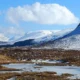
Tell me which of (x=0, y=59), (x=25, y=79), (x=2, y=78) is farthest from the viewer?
(x=0, y=59)

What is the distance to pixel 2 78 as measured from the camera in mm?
51719

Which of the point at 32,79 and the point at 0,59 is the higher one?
the point at 0,59

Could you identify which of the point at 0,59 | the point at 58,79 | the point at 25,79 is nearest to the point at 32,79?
the point at 25,79

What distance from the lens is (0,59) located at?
104m

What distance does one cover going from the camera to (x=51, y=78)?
173ft

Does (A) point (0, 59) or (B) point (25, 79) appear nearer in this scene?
(B) point (25, 79)

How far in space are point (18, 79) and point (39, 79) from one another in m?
3.15

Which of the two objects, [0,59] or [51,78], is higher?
[0,59]

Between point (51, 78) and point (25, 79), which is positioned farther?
point (51, 78)

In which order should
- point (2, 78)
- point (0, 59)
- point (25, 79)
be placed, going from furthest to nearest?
point (0, 59), point (2, 78), point (25, 79)

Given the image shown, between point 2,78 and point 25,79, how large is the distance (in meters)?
4.97

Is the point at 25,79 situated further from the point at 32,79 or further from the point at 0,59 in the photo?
the point at 0,59

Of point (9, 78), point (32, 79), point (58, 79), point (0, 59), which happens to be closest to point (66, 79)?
point (58, 79)

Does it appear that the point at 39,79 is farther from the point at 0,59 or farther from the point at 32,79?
the point at 0,59
